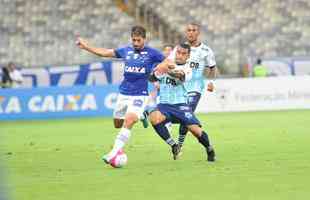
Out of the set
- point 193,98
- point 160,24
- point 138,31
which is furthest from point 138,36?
point 160,24

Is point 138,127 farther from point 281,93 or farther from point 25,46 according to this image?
point 25,46

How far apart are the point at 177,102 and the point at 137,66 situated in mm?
910

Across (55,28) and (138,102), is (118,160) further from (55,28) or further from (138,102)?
(55,28)

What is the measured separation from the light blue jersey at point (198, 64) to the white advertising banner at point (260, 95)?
14291 mm

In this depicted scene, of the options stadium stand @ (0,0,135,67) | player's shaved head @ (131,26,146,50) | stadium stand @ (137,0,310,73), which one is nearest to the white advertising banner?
stadium stand @ (137,0,310,73)

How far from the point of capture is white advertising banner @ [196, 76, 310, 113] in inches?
1286

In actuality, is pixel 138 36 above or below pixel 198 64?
above

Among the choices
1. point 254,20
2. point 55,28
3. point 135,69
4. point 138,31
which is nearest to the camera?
point 138,31

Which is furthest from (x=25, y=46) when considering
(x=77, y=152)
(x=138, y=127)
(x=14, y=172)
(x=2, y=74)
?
(x=14, y=172)

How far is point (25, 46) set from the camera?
130 ft

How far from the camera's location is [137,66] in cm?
1644

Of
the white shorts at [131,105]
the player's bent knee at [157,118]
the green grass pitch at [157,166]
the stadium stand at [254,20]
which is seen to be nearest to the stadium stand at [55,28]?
the stadium stand at [254,20]

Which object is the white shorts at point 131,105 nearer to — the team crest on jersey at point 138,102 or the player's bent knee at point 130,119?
the team crest on jersey at point 138,102

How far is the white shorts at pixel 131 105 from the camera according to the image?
16078 mm
